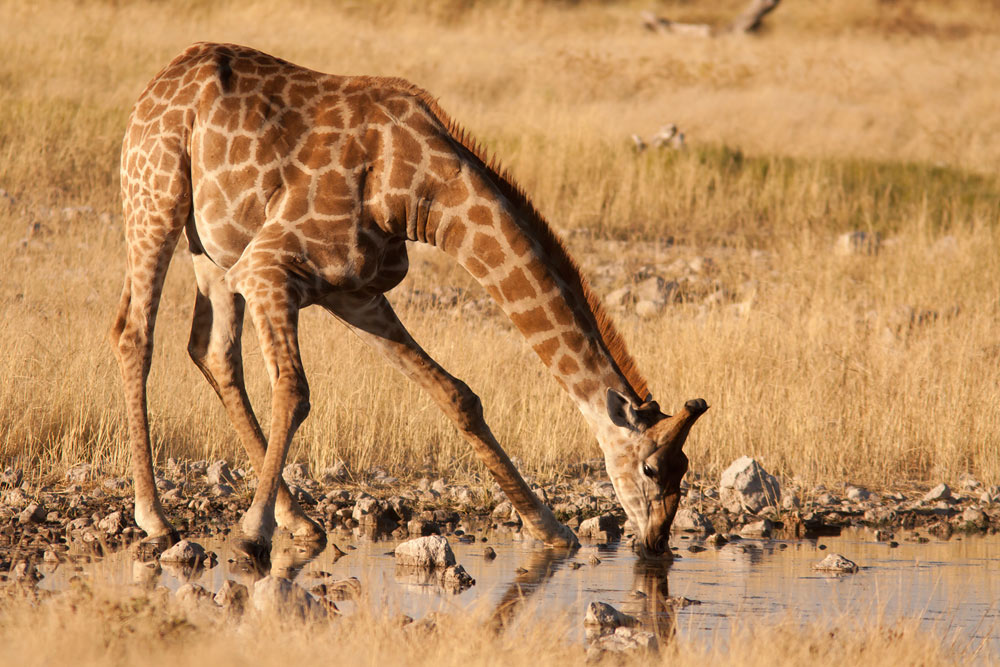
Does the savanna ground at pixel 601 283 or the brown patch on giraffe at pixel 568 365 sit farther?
the savanna ground at pixel 601 283

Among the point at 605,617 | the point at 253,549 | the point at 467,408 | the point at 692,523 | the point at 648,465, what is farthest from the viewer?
the point at 692,523

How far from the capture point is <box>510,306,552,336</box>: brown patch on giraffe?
5809 mm

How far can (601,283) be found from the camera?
40.1 feet

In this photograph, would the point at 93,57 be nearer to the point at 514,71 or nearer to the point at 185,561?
the point at 514,71

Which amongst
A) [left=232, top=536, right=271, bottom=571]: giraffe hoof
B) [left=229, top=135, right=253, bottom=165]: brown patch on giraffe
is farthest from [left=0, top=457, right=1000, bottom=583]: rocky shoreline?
[left=229, top=135, right=253, bottom=165]: brown patch on giraffe

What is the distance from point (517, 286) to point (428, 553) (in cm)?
128

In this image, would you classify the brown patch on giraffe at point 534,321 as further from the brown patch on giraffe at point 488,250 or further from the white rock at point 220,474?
the white rock at point 220,474

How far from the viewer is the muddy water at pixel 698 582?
189 inches

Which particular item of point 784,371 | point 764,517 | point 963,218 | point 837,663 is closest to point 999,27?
point 963,218

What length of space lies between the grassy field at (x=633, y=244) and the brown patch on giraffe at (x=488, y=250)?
194 centimetres

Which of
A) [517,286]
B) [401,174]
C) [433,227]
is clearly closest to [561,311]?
[517,286]

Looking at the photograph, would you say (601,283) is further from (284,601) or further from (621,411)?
(284,601)

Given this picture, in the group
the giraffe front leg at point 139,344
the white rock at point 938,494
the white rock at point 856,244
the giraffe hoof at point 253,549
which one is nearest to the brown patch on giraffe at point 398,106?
the giraffe front leg at point 139,344

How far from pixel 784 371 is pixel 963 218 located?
7172 mm
